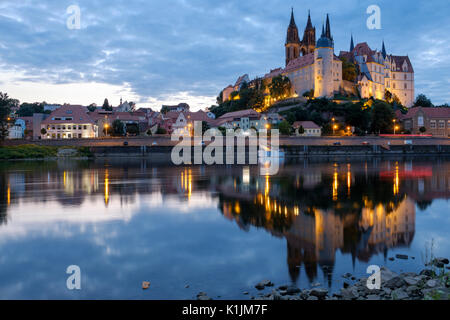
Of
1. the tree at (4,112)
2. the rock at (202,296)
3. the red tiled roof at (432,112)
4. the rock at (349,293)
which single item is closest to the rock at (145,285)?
the rock at (202,296)

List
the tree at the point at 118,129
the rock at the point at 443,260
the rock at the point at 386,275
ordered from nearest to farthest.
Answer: the rock at the point at 386,275
the rock at the point at 443,260
the tree at the point at 118,129

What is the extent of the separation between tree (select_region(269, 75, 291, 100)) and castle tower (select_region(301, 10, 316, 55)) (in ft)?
89.6

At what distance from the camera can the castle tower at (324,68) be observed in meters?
110

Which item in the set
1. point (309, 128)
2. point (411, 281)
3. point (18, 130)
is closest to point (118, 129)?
point (18, 130)

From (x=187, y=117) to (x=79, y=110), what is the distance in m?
30.1

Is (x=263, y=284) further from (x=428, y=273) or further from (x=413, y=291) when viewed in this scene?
(x=428, y=273)

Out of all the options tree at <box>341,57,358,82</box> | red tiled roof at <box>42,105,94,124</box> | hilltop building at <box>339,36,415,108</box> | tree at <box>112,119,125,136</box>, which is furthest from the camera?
hilltop building at <box>339,36,415,108</box>

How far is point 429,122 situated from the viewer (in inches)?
3780

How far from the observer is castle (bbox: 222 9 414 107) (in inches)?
4387

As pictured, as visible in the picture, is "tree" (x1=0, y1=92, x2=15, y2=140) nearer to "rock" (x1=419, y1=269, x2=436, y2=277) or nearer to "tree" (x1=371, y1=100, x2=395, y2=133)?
"rock" (x1=419, y1=269, x2=436, y2=277)

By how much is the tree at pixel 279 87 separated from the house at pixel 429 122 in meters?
38.2

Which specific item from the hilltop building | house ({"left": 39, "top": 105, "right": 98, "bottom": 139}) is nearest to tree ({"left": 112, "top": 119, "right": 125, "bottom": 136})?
house ({"left": 39, "top": 105, "right": 98, "bottom": 139})

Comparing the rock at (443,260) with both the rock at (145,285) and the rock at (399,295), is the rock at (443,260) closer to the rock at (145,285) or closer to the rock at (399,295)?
the rock at (399,295)
